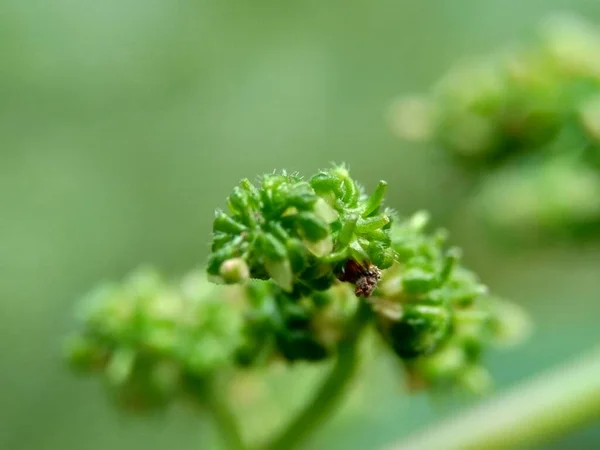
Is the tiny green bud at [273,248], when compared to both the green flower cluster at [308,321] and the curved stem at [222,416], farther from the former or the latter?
the curved stem at [222,416]

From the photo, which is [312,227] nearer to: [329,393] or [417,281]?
[417,281]

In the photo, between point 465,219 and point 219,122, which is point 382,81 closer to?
point 219,122

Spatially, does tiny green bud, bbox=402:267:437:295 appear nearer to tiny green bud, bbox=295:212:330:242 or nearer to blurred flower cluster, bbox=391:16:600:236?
tiny green bud, bbox=295:212:330:242

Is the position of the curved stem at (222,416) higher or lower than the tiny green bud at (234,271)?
higher

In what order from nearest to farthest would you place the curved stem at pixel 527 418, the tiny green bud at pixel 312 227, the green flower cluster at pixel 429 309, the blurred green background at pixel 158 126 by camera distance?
the tiny green bud at pixel 312 227
the green flower cluster at pixel 429 309
the curved stem at pixel 527 418
the blurred green background at pixel 158 126

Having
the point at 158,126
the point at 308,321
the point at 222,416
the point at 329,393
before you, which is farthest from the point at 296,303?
the point at 158,126

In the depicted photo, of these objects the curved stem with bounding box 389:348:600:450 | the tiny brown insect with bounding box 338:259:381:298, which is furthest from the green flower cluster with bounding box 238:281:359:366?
the curved stem with bounding box 389:348:600:450

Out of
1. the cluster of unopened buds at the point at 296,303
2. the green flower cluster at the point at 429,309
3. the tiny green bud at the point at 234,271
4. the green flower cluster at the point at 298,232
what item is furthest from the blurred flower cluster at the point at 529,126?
the tiny green bud at the point at 234,271
